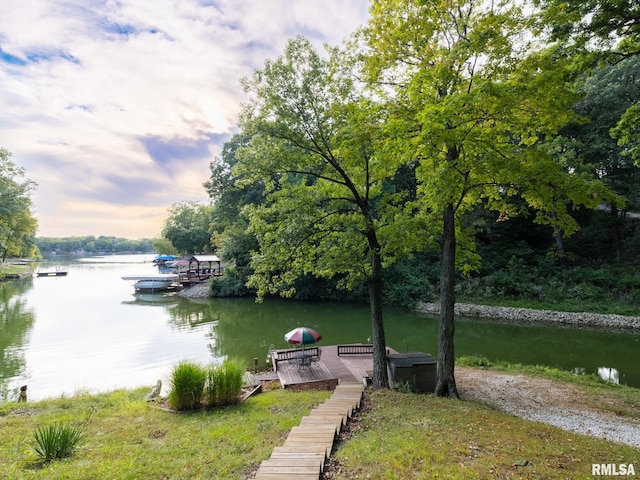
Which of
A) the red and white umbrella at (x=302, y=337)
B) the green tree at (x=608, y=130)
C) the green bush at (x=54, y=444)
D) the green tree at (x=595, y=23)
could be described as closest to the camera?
the green bush at (x=54, y=444)

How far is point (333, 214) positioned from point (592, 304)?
17262 millimetres

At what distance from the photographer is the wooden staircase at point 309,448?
10.9 ft

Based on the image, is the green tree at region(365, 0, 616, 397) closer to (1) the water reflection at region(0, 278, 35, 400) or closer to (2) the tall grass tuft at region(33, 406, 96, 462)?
(2) the tall grass tuft at region(33, 406, 96, 462)

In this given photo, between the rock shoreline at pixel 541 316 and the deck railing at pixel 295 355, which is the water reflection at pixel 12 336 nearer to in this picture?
the deck railing at pixel 295 355

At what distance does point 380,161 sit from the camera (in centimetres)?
759

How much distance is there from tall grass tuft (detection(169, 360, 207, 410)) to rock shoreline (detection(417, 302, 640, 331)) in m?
16.8

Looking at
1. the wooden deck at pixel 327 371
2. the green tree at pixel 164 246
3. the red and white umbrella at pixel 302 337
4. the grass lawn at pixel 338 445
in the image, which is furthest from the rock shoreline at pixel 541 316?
the green tree at pixel 164 246

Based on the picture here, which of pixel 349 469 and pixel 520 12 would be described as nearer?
pixel 349 469

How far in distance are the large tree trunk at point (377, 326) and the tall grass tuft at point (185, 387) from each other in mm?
4139

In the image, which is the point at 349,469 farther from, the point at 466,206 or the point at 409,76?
the point at 409,76

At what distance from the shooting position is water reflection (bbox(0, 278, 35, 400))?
10.8 metres

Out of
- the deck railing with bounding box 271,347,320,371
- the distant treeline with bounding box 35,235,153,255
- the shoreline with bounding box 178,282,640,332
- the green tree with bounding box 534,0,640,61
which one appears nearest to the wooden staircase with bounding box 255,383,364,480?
the deck railing with bounding box 271,347,320,371

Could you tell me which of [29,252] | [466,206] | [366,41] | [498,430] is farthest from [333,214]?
[29,252]

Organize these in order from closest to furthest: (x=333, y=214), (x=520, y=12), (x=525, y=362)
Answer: (x=520, y=12), (x=333, y=214), (x=525, y=362)
